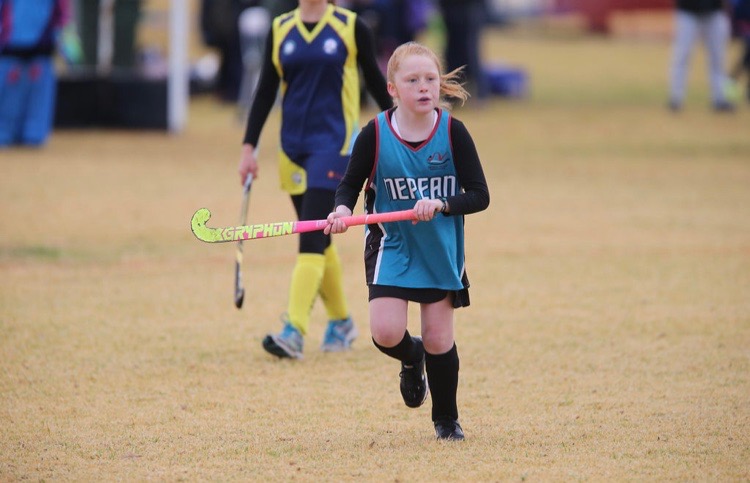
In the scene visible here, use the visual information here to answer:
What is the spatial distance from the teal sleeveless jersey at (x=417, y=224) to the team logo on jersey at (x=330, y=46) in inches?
68.7

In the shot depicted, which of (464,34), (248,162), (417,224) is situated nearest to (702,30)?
(464,34)

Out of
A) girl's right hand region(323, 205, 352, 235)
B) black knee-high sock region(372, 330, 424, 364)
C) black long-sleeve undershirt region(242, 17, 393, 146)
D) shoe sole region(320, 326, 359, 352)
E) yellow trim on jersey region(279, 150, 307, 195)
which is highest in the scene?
black long-sleeve undershirt region(242, 17, 393, 146)

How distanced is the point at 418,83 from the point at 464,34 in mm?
15416

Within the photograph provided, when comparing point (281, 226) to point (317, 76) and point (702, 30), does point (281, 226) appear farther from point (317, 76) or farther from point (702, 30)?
point (702, 30)

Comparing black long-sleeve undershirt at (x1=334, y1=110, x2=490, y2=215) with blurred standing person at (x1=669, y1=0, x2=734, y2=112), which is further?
blurred standing person at (x1=669, y1=0, x2=734, y2=112)

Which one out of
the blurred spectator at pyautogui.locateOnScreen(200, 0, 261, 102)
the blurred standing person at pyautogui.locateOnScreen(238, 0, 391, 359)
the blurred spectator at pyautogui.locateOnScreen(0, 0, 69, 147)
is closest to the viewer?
the blurred standing person at pyautogui.locateOnScreen(238, 0, 391, 359)

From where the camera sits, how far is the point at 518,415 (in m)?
5.59

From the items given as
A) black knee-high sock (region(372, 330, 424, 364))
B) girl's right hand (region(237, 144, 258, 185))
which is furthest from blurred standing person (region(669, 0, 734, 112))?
black knee-high sock (region(372, 330, 424, 364))

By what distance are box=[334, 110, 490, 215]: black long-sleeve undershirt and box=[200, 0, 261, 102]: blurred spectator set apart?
16282 millimetres

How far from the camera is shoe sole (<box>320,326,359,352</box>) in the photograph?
700cm

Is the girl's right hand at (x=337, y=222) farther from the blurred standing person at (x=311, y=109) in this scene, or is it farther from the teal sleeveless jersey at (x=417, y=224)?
the blurred standing person at (x=311, y=109)

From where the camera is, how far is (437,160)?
5.09 metres

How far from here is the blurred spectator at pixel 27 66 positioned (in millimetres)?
14914

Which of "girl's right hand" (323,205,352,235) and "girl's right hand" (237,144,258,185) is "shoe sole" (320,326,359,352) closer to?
"girl's right hand" (237,144,258,185)
